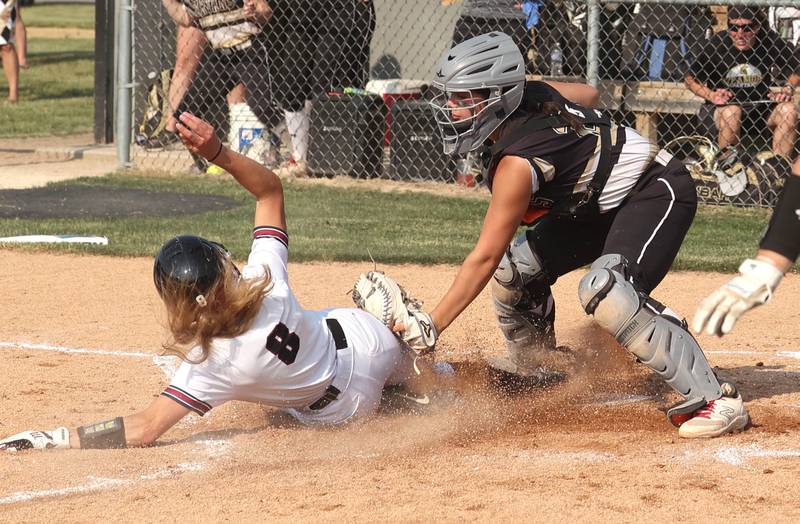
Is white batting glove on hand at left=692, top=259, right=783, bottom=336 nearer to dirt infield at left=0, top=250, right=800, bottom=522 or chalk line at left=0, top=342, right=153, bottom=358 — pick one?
dirt infield at left=0, top=250, right=800, bottom=522

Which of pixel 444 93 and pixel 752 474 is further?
pixel 444 93

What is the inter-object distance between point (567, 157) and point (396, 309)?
926 mm

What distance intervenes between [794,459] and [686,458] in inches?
15.5

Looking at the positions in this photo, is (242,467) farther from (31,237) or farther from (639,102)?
(639,102)

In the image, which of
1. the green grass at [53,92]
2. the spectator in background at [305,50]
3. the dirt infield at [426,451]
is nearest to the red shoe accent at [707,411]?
the dirt infield at [426,451]

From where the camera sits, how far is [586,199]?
494cm

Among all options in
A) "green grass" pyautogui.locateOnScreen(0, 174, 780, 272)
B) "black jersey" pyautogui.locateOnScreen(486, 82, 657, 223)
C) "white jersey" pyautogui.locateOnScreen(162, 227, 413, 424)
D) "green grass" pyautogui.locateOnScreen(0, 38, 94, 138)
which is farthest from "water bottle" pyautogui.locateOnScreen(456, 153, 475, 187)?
"white jersey" pyautogui.locateOnScreen(162, 227, 413, 424)

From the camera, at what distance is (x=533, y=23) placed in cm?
1194

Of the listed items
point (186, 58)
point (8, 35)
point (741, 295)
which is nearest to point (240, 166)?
point (741, 295)

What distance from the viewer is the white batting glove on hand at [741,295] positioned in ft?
10.1

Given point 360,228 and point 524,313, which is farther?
point 360,228

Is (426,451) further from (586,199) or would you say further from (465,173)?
(465,173)

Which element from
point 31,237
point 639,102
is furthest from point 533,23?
point 31,237

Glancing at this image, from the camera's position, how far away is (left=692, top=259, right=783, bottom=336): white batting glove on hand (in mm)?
3092
